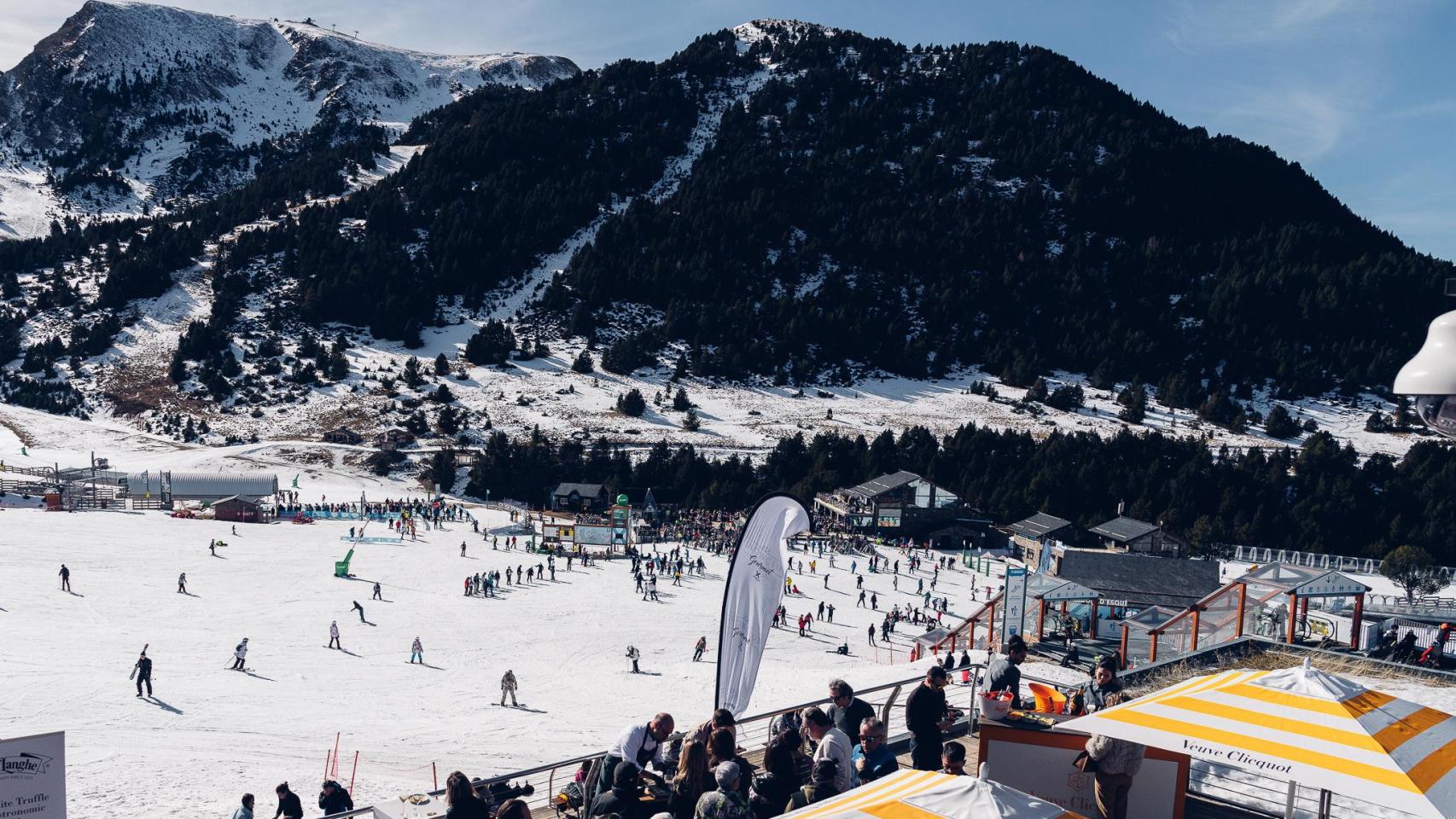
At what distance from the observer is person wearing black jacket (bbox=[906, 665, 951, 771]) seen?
6945 mm

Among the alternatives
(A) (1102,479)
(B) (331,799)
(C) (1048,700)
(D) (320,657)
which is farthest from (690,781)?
(A) (1102,479)

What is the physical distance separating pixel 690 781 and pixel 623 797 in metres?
0.48

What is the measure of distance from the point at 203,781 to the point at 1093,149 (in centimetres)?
12123

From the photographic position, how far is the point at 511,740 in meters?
16.5

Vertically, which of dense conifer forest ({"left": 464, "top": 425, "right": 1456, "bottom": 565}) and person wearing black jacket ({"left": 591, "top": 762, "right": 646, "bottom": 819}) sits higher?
person wearing black jacket ({"left": 591, "top": 762, "right": 646, "bottom": 819})

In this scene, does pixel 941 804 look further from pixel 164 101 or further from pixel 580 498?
pixel 164 101

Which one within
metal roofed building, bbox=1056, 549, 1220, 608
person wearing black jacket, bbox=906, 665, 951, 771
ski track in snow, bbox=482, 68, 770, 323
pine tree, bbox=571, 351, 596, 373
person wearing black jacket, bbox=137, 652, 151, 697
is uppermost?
ski track in snow, bbox=482, 68, 770, 323

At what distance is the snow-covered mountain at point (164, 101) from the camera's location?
131125mm

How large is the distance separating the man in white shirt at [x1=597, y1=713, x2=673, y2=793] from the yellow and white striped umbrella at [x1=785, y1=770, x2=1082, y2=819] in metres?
2.34

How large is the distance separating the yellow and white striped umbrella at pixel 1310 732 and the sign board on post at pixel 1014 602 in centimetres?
1143

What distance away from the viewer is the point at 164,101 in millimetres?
157375

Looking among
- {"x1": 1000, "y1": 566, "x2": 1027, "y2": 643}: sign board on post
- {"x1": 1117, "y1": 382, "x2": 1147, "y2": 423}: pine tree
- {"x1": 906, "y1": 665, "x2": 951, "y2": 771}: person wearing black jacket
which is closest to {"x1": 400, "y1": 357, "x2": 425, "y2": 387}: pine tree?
{"x1": 1117, "y1": 382, "x2": 1147, "y2": 423}: pine tree

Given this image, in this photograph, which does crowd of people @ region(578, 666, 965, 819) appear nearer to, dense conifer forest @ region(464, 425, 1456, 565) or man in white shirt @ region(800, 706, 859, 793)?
man in white shirt @ region(800, 706, 859, 793)

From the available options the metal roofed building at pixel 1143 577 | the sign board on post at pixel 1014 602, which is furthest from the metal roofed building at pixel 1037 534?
the sign board on post at pixel 1014 602
